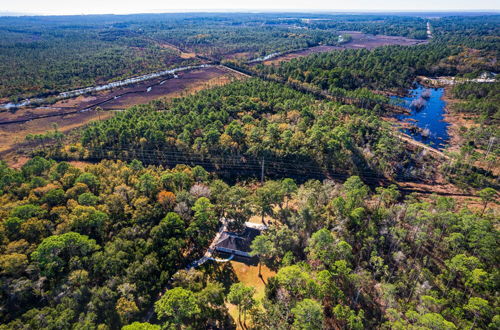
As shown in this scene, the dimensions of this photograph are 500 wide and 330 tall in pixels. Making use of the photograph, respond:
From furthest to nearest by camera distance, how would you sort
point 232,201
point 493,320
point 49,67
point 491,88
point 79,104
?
point 49,67
point 79,104
point 491,88
point 232,201
point 493,320

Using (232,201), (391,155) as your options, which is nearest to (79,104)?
(232,201)

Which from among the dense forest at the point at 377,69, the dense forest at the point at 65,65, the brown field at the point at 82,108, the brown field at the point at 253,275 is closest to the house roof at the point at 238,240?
the brown field at the point at 253,275

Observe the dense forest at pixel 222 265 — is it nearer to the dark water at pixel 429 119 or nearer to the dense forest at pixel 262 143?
the dense forest at pixel 262 143

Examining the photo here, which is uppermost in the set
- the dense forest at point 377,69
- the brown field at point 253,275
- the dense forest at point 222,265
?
the dense forest at point 377,69

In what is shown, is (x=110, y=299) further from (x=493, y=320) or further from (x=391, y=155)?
(x=391, y=155)

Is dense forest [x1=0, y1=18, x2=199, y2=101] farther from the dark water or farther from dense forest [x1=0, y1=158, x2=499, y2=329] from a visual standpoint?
the dark water

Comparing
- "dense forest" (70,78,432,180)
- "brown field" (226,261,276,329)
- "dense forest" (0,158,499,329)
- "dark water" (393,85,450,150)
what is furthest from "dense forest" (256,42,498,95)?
"brown field" (226,261,276,329)

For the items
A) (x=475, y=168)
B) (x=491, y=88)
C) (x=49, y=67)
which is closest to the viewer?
(x=475, y=168)

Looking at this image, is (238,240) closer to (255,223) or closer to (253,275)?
(253,275)
